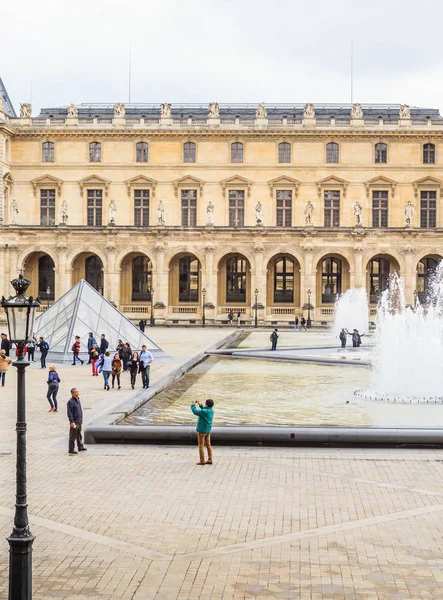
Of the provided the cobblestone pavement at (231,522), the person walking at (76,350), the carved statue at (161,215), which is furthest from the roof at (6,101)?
the cobblestone pavement at (231,522)

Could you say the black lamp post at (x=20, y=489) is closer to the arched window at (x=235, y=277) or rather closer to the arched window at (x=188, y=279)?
the arched window at (x=188, y=279)

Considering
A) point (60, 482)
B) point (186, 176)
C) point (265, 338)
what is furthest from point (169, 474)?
point (186, 176)

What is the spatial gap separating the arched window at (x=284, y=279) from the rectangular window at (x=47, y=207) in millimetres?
20930

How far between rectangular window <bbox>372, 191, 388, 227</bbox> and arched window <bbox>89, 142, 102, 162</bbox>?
82.9 feet

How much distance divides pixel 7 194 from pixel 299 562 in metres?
69.0

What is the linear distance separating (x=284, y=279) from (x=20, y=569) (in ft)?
219

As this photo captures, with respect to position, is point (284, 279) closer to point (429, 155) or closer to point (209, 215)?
point (209, 215)

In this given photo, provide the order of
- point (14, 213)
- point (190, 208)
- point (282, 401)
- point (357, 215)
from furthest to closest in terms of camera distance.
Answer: point (190, 208), point (14, 213), point (357, 215), point (282, 401)

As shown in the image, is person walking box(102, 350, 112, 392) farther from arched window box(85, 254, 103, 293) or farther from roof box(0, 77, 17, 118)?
roof box(0, 77, 17, 118)

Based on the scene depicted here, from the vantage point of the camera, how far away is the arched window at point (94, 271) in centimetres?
7538

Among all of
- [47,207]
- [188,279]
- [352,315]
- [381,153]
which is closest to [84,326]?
[352,315]

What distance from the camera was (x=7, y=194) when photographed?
2945 inches

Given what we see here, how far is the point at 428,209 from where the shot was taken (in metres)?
74.8

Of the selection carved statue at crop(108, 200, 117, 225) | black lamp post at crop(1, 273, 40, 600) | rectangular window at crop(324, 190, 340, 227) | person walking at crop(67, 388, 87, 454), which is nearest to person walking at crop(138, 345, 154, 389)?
person walking at crop(67, 388, 87, 454)
